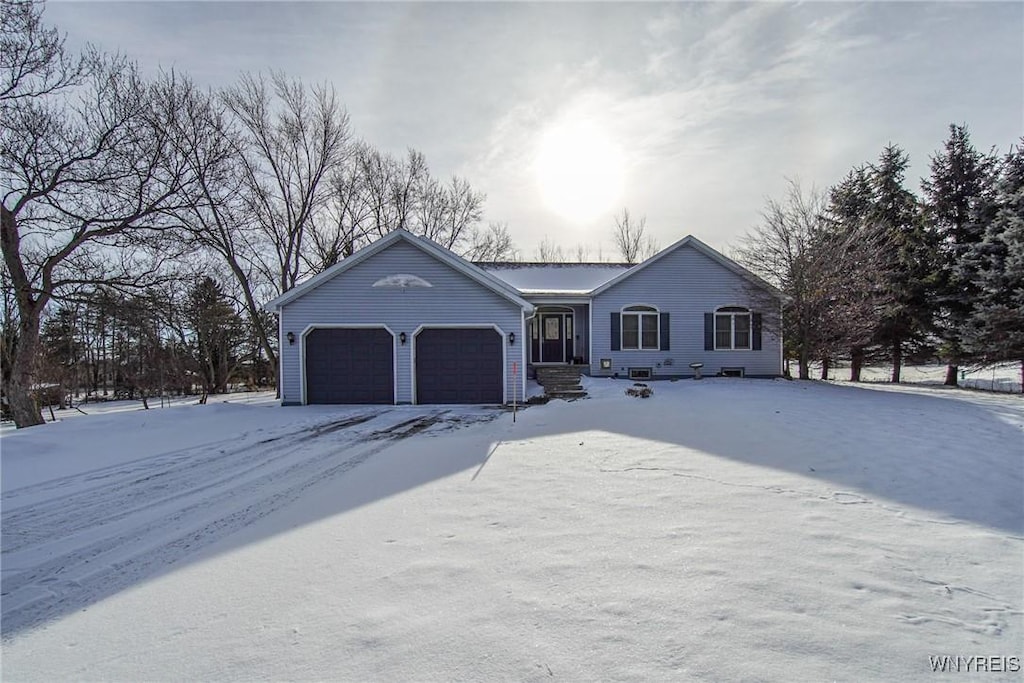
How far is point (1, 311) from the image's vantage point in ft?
41.6

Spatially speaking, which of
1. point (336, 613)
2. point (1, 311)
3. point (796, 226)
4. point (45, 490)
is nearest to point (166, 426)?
point (45, 490)

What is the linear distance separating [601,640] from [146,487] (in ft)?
19.3

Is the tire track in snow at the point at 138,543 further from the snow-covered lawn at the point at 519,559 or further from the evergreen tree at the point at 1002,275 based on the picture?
the evergreen tree at the point at 1002,275

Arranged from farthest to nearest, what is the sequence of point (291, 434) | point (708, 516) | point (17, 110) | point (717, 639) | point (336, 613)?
point (17, 110)
point (291, 434)
point (708, 516)
point (336, 613)
point (717, 639)

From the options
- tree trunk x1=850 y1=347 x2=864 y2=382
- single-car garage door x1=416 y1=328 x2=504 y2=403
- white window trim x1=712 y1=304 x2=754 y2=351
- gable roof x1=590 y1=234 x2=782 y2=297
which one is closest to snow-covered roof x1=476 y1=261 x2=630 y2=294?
gable roof x1=590 y1=234 x2=782 y2=297

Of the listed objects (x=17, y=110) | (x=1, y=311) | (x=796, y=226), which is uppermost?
(x=17, y=110)

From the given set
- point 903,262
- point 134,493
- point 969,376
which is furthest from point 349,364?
point 969,376

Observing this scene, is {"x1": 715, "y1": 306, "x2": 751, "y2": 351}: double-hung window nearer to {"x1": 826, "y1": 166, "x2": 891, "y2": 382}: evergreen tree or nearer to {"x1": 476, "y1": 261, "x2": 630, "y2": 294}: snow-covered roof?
{"x1": 826, "y1": 166, "x2": 891, "y2": 382}: evergreen tree

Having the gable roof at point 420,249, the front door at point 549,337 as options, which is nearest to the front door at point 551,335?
the front door at point 549,337

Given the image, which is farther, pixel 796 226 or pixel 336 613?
pixel 796 226

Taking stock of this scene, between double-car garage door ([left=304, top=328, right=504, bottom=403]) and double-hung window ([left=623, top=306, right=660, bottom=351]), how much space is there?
610 centimetres

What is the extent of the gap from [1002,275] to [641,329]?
1175 cm

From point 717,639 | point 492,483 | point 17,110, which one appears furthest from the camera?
point 17,110

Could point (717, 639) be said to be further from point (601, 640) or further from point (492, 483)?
point (492, 483)
